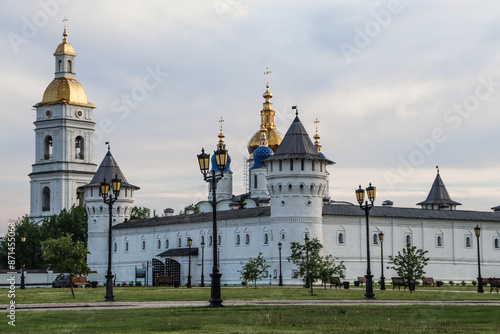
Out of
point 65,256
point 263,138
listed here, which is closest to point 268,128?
point 263,138

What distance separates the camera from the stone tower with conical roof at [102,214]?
287 ft

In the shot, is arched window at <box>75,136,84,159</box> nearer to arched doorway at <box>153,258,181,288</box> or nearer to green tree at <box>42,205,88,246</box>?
green tree at <box>42,205,88,246</box>

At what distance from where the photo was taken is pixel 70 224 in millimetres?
100188

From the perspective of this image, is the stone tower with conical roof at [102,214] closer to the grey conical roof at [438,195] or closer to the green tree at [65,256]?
the grey conical roof at [438,195]

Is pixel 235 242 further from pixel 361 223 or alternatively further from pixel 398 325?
pixel 398 325

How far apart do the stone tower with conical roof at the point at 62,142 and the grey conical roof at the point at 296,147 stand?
153ft

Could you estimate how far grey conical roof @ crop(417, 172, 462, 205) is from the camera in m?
95.2

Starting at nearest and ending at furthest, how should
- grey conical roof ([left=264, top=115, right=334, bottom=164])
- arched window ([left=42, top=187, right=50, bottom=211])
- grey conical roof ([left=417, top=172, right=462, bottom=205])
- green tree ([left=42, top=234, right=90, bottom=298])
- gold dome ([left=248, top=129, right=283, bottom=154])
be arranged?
1. green tree ([left=42, top=234, right=90, bottom=298])
2. grey conical roof ([left=264, top=115, right=334, bottom=164])
3. grey conical roof ([left=417, top=172, right=462, bottom=205])
4. gold dome ([left=248, top=129, right=283, bottom=154])
5. arched window ([left=42, top=187, right=50, bottom=211])

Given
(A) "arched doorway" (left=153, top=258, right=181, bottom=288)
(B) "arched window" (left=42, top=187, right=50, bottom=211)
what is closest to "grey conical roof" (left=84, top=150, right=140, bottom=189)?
(A) "arched doorway" (left=153, top=258, right=181, bottom=288)

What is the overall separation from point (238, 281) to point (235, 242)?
381cm

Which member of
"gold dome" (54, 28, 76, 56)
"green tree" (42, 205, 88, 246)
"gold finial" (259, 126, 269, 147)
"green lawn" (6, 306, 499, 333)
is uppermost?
"gold dome" (54, 28, 76, 56)

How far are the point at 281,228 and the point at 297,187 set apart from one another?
11.3 ft

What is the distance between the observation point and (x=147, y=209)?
120500 mm

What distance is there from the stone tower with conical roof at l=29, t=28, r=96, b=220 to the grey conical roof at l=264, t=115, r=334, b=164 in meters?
46.6
